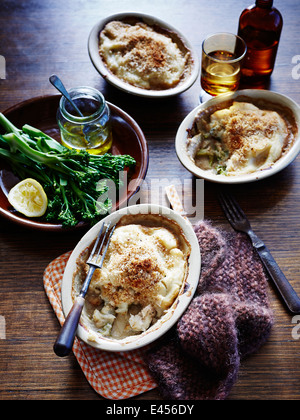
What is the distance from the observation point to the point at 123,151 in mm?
1891

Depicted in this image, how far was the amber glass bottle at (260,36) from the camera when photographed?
187 cm

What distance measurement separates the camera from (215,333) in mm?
1361

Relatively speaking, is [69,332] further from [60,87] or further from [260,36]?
[260,36]

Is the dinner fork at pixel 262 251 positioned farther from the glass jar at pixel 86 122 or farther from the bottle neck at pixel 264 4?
the bottle neck at pixel 264 4

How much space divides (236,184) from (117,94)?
722 mm

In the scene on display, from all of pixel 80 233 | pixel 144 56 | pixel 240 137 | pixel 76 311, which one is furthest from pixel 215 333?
pixel 144 56

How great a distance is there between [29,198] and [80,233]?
0.77 feet

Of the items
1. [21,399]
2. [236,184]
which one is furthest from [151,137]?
[21,399]

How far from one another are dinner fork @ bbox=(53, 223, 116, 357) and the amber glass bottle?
1.01m

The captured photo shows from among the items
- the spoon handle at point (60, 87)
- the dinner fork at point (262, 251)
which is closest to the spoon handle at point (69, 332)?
the dinner fork at point (262, 251)

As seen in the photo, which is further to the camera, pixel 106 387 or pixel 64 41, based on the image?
pixel 64 41

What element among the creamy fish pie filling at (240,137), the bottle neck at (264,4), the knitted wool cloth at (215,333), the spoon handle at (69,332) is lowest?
the knitted wool cloth at (215,333)

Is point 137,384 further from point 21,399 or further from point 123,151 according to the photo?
point 123,151

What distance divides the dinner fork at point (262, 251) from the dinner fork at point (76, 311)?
0.46 m
